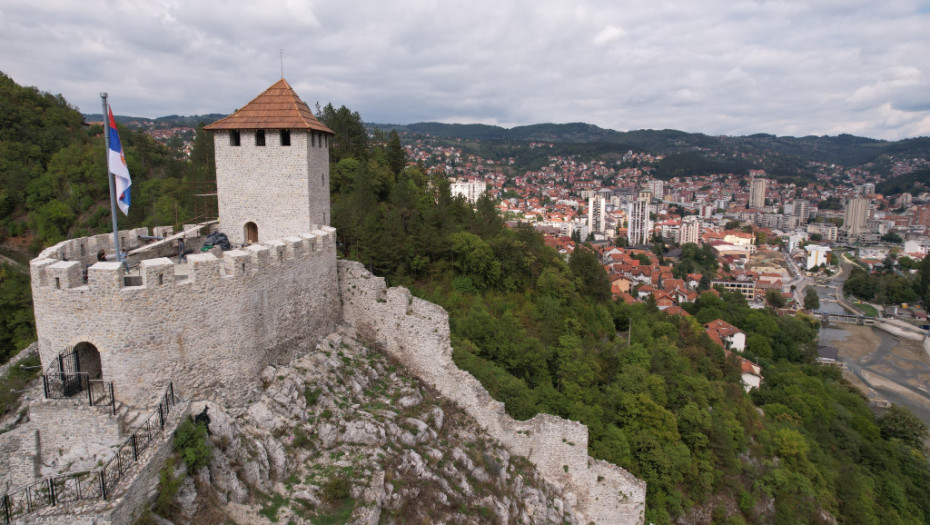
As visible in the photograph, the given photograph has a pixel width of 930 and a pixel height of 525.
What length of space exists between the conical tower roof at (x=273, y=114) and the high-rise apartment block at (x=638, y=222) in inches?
5247

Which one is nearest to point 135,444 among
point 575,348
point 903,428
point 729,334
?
point 575,348

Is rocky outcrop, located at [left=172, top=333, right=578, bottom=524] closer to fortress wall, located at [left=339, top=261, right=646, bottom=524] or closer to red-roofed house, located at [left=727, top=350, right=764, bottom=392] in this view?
fortress wall, located at [left=339, top=261, right=646, bottom=524]

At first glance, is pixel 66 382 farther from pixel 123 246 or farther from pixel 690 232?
pixel 690 232

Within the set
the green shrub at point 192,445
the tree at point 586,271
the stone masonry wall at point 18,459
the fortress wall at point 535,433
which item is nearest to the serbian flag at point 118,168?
the stone masonry wall at point 18,459

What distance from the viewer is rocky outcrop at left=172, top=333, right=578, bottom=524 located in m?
11.2

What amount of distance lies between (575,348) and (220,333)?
16.2 m

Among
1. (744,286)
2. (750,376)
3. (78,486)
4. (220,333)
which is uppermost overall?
(220,333)

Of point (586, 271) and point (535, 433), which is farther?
point (586, 271)

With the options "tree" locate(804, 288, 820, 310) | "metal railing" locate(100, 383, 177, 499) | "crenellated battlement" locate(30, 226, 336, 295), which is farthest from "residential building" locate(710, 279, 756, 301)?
"metal railing" locate(100, 383, 177, 499)

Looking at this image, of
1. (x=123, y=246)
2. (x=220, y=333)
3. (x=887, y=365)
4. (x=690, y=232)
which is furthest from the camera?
(x=690, y=232)

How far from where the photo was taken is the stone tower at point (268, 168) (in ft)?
52.1

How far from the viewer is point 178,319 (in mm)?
11680

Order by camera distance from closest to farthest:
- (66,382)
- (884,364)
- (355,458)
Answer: (66,382) → (355,458) → (884,364)

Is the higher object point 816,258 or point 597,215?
point 597,215
